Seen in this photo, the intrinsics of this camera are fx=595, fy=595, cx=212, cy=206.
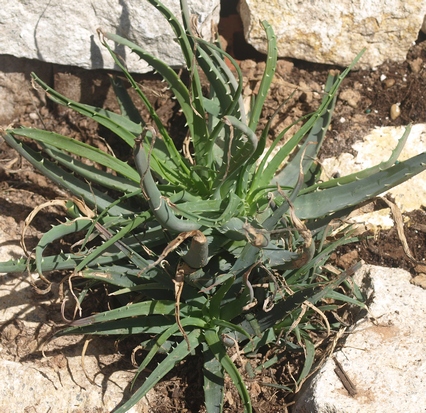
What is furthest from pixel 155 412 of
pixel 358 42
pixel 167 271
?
pixel 358 42

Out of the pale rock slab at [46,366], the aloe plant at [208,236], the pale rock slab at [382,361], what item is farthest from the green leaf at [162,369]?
the pale rock slab at [382,361]

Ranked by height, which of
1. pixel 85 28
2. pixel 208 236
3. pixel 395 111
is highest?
pixel 85 28

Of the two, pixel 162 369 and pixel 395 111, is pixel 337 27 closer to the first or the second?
pixel 395 111

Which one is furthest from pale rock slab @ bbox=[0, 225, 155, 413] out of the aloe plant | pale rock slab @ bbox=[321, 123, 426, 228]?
pale rock slab @ bbox=[321, 123, 426, 228]

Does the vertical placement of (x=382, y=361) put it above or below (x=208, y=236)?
below

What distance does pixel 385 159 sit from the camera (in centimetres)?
206

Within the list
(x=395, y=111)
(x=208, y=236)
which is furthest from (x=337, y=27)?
(x=208, y=236)

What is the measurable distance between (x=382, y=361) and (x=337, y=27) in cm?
118

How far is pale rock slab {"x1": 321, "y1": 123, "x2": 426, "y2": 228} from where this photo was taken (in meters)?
2.02

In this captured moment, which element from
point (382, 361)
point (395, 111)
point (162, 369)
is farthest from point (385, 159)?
point (162, 369)

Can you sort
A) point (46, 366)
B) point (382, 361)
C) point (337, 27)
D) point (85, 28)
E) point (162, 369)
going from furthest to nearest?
point (337, 27) → point (85, 28) → point (46, 366) → point (382, 361) → point (162, 369)

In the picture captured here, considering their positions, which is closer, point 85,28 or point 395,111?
point 85,28

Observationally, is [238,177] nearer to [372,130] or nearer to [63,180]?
[63,180]

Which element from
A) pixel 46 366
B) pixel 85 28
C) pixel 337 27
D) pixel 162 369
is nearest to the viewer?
pixel 162 369
